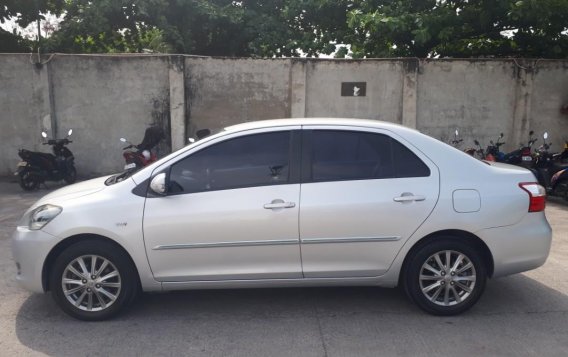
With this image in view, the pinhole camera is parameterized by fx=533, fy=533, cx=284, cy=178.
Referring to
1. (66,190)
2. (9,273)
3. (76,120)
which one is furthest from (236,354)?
(76,120)

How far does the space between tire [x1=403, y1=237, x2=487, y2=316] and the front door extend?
0.96m

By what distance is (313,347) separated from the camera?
152 inches

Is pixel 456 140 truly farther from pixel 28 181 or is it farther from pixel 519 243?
pixel 28 181

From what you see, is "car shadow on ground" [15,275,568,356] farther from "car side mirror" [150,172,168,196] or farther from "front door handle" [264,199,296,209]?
"car side mirror" [150,172,168,196]

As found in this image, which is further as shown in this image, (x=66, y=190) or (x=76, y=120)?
(x=76, y=120)

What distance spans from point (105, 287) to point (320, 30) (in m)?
11.0

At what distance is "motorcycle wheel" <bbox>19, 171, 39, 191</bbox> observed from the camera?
1010cm

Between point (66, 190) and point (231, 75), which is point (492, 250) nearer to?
point (66, 190)

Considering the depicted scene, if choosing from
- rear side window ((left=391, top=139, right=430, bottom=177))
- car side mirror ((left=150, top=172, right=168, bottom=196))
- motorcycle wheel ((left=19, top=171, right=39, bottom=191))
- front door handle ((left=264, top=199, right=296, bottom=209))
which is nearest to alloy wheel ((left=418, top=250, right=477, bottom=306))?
rear side window ((left=391, top=139, right=430, bottom=177))

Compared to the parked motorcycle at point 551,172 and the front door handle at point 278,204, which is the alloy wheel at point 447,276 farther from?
the parked motorcycle at point 551,172

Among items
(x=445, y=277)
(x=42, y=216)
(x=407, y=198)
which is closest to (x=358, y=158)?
(x=407, y=198)

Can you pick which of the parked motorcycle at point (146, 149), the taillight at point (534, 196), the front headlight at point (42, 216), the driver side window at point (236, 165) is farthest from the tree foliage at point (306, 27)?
the front headlight at point (42, 216)

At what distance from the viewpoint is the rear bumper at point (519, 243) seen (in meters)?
4.29

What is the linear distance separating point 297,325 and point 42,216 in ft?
7.29
